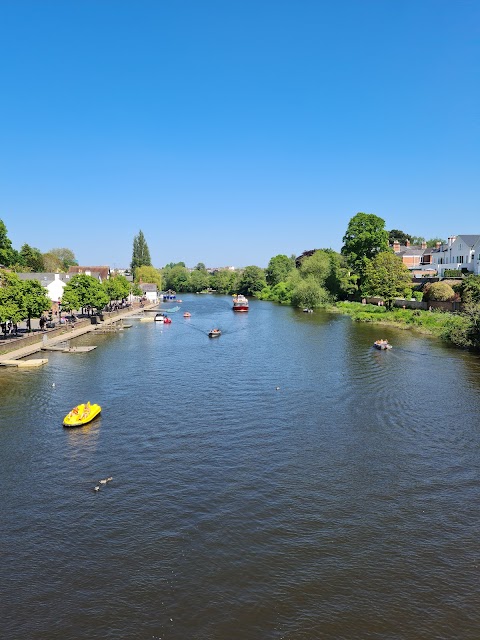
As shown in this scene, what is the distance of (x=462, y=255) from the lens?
102938mm

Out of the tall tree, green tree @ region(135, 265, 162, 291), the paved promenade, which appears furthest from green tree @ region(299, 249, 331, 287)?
green tree @ region(135, 265, 162, 291)

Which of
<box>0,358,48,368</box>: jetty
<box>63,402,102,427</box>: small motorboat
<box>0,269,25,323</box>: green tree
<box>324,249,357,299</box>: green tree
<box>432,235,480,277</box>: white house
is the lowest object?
<box>63,402,102,427</box>: small motorboat

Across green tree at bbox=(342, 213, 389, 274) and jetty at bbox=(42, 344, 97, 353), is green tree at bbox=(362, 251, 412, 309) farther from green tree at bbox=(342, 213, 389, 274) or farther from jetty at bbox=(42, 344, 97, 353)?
jetty at bbox=(42, 344, 97, 353)

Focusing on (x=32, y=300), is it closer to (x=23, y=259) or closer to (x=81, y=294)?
(x=81, y=294)

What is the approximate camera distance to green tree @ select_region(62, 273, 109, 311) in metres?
77.5

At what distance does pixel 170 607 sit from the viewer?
15.8 metres

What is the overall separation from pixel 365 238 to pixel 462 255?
2020cm

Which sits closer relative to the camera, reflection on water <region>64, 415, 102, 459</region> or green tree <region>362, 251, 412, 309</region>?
reflection on water <region>64, 415, 102, 459</region>

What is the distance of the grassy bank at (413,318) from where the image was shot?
7143 cm

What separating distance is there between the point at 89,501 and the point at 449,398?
95.6ft

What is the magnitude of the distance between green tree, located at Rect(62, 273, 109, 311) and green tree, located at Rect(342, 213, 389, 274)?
57.7 m

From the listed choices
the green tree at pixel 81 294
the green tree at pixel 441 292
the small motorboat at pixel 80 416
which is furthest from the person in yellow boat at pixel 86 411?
the green tree at pixel 441 292

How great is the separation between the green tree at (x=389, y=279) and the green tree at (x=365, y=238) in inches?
489

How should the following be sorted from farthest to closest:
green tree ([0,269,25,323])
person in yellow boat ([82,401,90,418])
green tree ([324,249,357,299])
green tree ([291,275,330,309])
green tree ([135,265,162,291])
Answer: green tree ([135,265,162,291]) → green tree ([291,275,330,309]) → green tree ([324,249,357,299]) → green tree ([0,269,25,323]) → person in yellow boat ([82,401,90,418])
